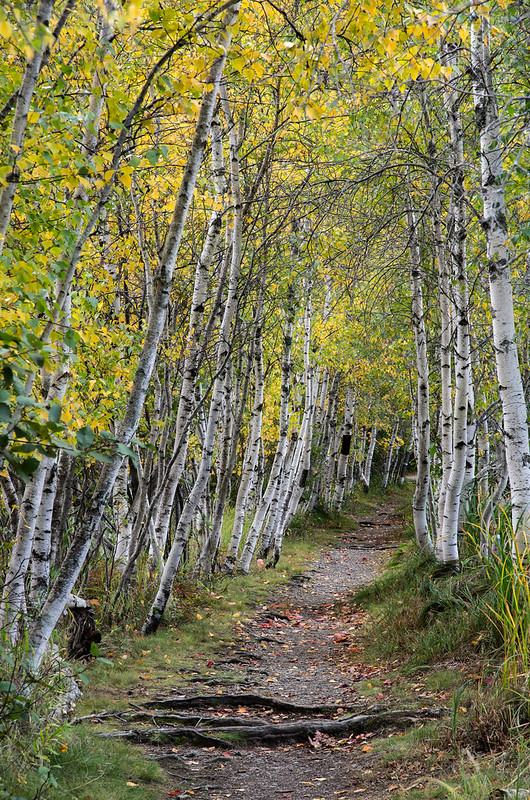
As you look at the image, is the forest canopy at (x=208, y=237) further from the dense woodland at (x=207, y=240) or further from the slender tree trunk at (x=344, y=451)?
the slender tree trunk at (x=344, y=451)

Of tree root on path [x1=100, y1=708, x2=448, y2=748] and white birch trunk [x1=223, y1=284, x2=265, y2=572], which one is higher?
white birch trunk [x1=223, y1=284, x2=265, y2=572]

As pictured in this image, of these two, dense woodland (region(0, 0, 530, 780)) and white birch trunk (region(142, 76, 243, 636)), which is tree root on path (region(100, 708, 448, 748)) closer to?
dense woodland (region(0, 0, 530, 780))

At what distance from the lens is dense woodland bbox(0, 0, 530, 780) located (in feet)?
11.7

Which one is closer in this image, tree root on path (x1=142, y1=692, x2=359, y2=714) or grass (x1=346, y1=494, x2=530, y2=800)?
grass (x1=346, y1=494, x2=530, y2=800)

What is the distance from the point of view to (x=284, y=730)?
534 centimetres

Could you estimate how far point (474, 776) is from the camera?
337cm

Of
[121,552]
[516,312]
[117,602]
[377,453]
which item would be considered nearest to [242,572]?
Answer: [121,552]

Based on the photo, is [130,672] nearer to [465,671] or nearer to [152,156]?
[465,671]

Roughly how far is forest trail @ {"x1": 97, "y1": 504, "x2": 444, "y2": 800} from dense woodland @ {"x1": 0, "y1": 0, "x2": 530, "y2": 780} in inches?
49.3

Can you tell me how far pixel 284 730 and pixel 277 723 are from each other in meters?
0.25

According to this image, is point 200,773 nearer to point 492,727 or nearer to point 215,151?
point 492,727

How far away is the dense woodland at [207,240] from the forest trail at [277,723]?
1.25m

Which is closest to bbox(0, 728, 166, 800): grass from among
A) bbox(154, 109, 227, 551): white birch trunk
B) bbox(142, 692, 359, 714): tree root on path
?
bbox(142, 692, 359, 714): tree root on path

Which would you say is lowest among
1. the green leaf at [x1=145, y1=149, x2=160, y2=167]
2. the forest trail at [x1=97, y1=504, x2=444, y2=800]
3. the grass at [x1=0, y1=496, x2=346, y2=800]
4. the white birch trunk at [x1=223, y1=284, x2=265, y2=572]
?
the forest trail at [x1=97, y1=504, x2=444, y2=800]
